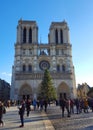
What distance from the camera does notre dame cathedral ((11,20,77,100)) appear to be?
6247 cm

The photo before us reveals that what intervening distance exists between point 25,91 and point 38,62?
930 centimetres

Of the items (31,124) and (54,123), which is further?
(54,123)

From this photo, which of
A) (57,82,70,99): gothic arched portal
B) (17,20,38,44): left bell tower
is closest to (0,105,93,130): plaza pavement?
(57,82,70,99): gothic arched portal

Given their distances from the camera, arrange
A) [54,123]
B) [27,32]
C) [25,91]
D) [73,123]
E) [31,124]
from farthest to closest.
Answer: [27,32] < [25,91] < [54,123] < [31,124] < [73,123]

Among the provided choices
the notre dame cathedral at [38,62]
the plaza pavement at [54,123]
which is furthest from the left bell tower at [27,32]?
the plaza pavement at [54,123]

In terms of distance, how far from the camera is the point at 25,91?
2473 inches

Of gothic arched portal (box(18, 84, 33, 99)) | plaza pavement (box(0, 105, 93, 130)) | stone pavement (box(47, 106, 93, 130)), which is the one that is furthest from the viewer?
gothic arched portal (box(18, 84, 33, 99))

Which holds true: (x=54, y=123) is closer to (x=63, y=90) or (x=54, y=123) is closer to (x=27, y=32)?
(x=63, y=90)

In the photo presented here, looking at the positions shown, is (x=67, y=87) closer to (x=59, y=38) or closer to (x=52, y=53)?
(x=52, y=53)

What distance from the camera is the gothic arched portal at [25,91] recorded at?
62425 millimetres

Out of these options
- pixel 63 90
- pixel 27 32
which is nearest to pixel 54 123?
pixel 63 90

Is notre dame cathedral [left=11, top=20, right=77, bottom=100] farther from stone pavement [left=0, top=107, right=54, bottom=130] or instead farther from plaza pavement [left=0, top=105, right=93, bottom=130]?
plaza pavement [left=0, top=105, right=93, bottom=130]

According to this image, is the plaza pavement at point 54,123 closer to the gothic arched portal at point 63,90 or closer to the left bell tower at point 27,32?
the gothic arched portal at point 63,90

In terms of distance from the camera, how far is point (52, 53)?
6600 cm
